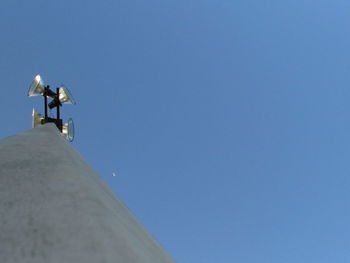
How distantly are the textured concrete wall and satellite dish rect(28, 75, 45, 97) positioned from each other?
380 cm

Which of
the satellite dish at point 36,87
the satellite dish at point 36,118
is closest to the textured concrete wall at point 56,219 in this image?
the satellite dish at point 36,118

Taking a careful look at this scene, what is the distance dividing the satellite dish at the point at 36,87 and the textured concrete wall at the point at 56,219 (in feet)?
12.5

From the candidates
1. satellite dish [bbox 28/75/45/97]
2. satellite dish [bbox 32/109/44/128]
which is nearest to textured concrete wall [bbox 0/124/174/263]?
satellite dish [bbox 32/109/44/128]

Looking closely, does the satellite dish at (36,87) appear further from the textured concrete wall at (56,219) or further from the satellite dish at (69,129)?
the textured concrete wall at (56,219)

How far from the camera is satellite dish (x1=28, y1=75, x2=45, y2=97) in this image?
579 centimetres

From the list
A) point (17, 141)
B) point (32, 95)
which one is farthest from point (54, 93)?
point (17, 141)

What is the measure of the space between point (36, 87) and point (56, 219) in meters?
4.60

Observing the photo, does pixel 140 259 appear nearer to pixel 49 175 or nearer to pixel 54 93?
pixel 49 175

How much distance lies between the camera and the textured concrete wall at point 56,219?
1.37 metres

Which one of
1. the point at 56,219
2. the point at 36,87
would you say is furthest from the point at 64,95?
the point at 56,219

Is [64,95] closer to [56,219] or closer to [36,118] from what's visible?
[36,118]

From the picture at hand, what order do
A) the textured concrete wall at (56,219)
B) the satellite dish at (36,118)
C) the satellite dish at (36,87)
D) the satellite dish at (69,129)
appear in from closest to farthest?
the textured concrete wall at (56,219)
the satellite dish at (36,118)
the satellite dish at (36,87)
the satellite dish at (69,129)

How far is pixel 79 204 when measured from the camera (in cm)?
166

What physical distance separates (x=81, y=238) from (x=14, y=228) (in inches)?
10.4
